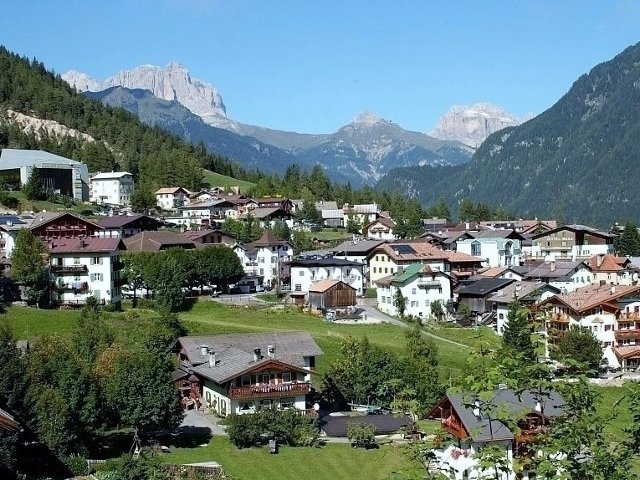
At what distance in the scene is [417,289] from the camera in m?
68.6

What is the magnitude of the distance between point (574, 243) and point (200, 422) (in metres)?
67.0

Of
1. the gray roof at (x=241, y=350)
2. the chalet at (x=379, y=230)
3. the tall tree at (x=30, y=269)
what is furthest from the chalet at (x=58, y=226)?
the chalet at (x=379, y=230)

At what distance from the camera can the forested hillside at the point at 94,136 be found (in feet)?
410

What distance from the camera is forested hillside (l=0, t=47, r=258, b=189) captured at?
125m

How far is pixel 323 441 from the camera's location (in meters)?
37.8

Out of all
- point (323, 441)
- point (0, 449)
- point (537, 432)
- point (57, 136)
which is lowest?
point (323, 441)

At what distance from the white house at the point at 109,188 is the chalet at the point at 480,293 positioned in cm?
5655

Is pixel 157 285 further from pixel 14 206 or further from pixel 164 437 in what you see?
pixel 14 206

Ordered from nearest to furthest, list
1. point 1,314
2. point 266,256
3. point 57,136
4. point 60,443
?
point 60,443
point 1,314
point 266,256
point 57,136

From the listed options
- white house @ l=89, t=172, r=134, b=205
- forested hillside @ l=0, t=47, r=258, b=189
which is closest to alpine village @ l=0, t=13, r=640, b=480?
white house @ l=89, t=172, r=134, b=205

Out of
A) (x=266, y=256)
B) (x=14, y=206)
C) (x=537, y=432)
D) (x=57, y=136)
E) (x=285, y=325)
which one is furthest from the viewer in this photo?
(x=57, y=136)

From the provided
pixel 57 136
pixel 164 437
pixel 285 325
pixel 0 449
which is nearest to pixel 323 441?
pixel 164 437

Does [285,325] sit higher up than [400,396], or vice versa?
[400,396]

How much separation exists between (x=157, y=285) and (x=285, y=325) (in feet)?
32.2
